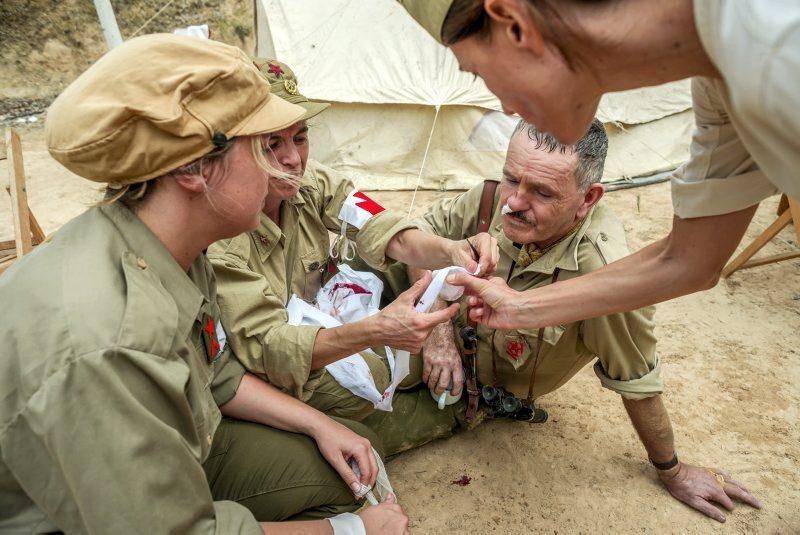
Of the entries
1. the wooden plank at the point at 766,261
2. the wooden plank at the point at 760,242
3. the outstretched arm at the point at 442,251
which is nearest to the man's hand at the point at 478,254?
the outstretched arm at the point at 442,251

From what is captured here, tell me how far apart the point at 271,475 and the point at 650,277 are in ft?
5.35

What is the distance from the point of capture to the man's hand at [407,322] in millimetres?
2262

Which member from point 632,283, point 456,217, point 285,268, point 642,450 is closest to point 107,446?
point 285,268

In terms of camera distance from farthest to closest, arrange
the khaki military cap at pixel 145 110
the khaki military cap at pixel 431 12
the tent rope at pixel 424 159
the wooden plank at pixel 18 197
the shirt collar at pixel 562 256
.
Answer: the tent rope at pixel 424 159, the wooden plank at pixel 18 197, the shirt collar at pixel 562 256, the khaki military cap at pixel 145 110, the khaki military cap at pixel 431 12

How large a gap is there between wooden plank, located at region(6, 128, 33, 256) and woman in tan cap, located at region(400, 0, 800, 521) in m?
2.88

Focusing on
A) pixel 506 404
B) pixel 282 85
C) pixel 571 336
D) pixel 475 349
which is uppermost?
pixel 282 85

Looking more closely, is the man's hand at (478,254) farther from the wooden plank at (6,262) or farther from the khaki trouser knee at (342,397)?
the wooden plank at (6,262)

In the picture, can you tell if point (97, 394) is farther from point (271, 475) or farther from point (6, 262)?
point (6, 262)

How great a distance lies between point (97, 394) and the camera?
133 centimetres

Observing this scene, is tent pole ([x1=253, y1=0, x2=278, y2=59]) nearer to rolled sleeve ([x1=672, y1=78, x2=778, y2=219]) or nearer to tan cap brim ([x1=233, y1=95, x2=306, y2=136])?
tan cap brim ([x1=233, y1=95, x2=306, y2=136])

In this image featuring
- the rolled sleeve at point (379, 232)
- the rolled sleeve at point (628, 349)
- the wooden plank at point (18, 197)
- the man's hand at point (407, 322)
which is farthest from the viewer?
the wooden plank at point (18, 197)

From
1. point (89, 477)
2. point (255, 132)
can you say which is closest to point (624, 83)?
point (255, 132)

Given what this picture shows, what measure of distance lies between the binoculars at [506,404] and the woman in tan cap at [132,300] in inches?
55.0

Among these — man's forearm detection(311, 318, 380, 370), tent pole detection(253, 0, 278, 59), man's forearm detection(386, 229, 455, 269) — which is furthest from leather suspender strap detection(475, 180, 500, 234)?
tent pole detection(253, 0, 278, 59)
